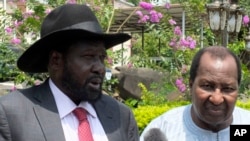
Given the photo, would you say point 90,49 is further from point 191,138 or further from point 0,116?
point 191,138

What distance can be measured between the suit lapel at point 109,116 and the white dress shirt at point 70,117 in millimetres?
30

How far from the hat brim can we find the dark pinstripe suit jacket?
0.12m

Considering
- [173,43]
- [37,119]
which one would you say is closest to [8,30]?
[173,43]

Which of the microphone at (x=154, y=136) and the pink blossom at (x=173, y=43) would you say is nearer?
the microphone at (x=154, y=136)

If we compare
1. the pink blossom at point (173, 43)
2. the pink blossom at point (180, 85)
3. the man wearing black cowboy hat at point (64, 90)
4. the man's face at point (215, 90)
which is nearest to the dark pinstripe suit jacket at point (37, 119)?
the man wearing black cowboy hat at point (64, 90)

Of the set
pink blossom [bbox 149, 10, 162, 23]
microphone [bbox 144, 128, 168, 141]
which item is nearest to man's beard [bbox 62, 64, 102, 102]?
microphone [bbox 144, 128, 168, 141]

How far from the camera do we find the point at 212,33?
26.4ft

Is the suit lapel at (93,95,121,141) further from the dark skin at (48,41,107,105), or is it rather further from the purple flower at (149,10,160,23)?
the purple flower at (149,10,160,23)

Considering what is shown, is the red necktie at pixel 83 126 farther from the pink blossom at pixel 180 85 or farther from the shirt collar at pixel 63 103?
the pink blossom at pixel 180 85

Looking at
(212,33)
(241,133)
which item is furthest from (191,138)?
(212,33)

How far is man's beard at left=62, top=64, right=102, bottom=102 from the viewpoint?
215cm

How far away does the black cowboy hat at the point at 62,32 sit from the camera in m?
2.18

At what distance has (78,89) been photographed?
2.16 meters

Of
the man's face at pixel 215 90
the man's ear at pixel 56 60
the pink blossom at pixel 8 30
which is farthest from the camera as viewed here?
the pink blossom at pixel 8 30
